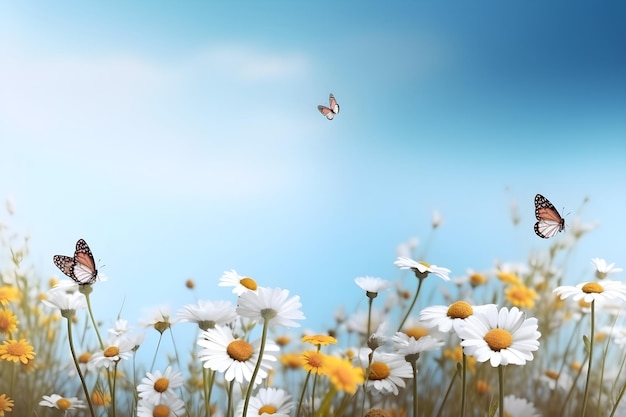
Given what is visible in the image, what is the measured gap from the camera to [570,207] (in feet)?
4.38

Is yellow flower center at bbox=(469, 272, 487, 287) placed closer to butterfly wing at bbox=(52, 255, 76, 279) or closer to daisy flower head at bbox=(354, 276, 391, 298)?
daisy flower head at bbox=(354, 276, 391, 298)

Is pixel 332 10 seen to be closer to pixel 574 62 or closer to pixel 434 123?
pixel 434 123

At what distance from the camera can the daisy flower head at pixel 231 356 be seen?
68 cm

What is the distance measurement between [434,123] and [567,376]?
58 centimetres

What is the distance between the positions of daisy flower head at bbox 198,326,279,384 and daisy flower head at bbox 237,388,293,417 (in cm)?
10

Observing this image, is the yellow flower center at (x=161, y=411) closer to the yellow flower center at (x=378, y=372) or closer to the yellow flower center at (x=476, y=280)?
the yellow flower center at (x=378, y=372)

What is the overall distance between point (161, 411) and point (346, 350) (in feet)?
0.98

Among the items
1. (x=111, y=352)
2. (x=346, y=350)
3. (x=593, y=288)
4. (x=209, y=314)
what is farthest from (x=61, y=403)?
(x=593, y=288)

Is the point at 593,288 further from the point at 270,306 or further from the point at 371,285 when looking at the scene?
the point at 270,306

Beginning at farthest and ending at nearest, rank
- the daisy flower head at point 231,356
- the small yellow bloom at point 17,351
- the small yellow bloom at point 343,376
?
1. the small yellow bloom at point 17,351
2. the daisy flower head at point 231,356
3. the small yellow bloom at point 343,376

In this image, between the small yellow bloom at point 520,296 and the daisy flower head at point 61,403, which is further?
the small yellow bloom at point 520,296

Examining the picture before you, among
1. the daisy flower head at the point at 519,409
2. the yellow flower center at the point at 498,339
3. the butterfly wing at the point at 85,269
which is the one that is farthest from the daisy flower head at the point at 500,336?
the butterfly wing at the point at 85,269

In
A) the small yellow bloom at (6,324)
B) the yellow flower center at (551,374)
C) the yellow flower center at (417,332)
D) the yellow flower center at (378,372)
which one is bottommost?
the yellow flower center at (551,374)

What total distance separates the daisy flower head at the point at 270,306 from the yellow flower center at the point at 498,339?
171 millimetres
